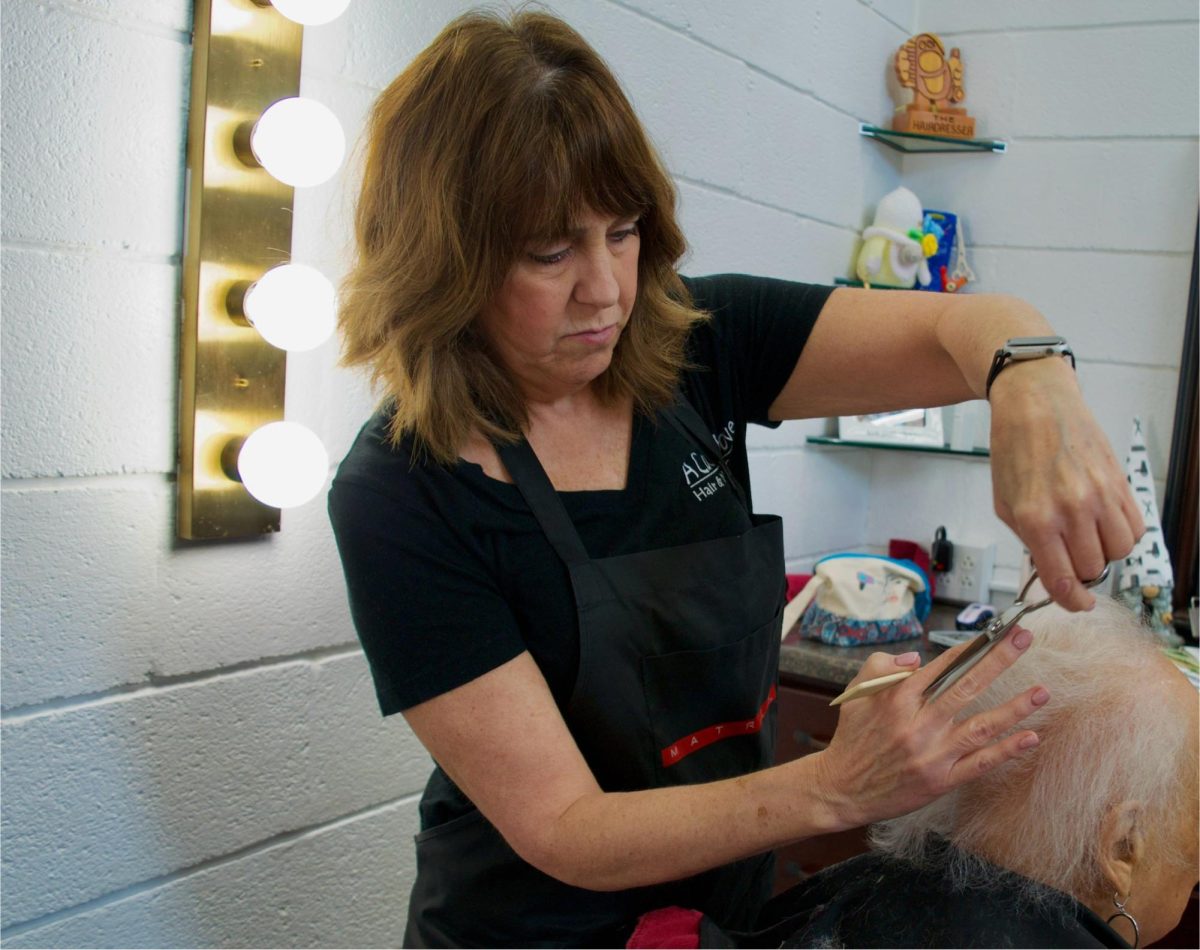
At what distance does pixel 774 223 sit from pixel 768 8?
1.34 feet

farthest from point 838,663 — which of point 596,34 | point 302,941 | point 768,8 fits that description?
point 768,8

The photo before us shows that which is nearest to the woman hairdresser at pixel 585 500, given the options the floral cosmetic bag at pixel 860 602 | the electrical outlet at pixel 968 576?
the floral cosmetic bag at pixel 860 602

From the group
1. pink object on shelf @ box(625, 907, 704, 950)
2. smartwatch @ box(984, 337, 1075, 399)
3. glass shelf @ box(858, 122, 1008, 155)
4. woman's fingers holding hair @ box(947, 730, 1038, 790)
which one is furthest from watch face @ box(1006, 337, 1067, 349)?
glass shelf @ box(858, 122, 1008, 155)

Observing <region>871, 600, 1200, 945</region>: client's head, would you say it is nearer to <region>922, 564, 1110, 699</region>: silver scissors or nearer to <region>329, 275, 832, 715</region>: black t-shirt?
<region>922, 564, 1110, 699</region>: silver scissors

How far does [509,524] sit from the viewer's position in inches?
46.2

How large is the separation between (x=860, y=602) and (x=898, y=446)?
59cm

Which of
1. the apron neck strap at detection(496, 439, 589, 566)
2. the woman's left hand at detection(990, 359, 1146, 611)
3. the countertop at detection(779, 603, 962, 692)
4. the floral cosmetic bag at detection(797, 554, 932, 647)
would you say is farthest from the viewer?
the floral cosmetic bag at detection(797, 554, 932, 647)

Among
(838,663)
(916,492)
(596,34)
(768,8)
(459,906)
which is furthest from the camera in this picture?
(916,492)

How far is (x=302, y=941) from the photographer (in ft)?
4.92

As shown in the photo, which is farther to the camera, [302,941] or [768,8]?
[768,8]

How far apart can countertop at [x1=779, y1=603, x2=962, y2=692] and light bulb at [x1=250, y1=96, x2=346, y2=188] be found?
1.10 meters

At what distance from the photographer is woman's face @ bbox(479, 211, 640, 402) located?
1.10m

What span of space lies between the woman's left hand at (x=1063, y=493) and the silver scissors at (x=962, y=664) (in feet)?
0.23

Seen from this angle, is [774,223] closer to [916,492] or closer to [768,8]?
[768,8]
